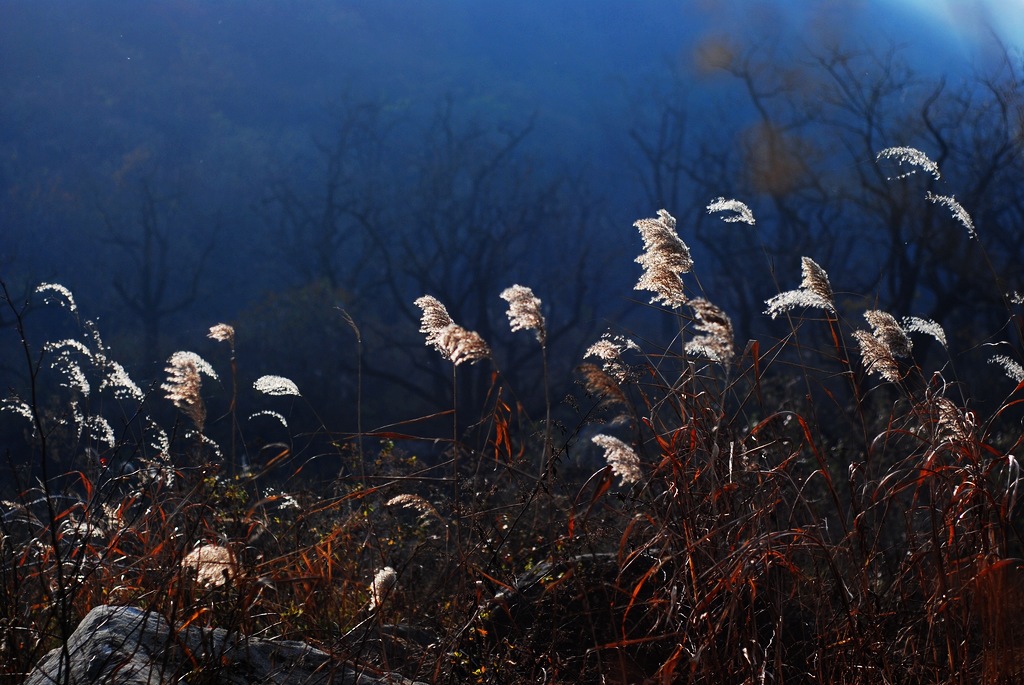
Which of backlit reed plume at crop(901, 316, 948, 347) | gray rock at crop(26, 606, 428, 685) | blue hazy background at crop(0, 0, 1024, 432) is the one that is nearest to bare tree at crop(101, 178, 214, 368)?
blue hazy background at crop(0, 0, 1024, 432)

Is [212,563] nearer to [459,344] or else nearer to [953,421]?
[459,344]

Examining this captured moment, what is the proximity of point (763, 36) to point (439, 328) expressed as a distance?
2178 centimetres

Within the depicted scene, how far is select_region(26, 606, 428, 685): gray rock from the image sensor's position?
2264 mm

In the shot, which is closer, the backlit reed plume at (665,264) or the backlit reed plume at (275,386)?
the backlit reed plume at (665,264)

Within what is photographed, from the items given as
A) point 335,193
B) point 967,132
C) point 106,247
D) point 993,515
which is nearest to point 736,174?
point 967,132

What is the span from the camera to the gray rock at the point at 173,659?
226 cm

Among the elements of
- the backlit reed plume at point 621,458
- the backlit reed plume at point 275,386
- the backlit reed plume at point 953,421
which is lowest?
the backlit reed plume at point 621,458

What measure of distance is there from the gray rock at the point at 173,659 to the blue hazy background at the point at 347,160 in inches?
764

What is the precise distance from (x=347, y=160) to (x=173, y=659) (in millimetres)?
28344

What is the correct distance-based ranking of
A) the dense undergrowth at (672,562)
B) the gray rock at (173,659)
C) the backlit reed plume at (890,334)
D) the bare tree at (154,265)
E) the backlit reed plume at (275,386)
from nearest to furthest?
the gray rock at (173,659), the dense undergrowth at (672,562), the backlit reed plume at (890,334), the backlit reed plume at (275,386), the bare tree at (154,265)

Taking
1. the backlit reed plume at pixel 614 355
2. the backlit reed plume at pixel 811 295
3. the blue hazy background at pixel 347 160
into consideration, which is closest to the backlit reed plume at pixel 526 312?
the backlit reed plume at pixel 614 355

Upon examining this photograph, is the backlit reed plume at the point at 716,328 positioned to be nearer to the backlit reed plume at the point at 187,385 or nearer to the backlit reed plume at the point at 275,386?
the backlit reed plume at the point at 275,386

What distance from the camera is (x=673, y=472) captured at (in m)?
2.70

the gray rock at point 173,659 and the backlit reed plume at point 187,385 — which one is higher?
the backlit reed plume at point 187,385
